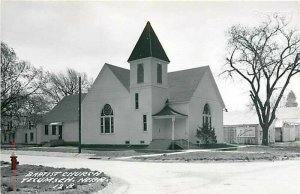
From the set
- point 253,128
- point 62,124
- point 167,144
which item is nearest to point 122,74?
point 167,144

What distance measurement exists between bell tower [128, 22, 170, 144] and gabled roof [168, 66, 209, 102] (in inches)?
51.0

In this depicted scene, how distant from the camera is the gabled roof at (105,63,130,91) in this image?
37.3 meters

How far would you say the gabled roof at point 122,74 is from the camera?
37344 millimetres

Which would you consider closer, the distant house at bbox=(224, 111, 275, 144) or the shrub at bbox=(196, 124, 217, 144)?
the shrub at bbox=(196, 124, 217, 144)

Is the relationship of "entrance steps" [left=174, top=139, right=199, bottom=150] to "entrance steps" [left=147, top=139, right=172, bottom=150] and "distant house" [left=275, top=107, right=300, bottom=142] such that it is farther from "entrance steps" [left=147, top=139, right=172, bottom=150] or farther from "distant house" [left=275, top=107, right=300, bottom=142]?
"distant house" [left=275, top=107, right=300, bottom=142]

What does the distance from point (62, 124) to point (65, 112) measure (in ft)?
7.61

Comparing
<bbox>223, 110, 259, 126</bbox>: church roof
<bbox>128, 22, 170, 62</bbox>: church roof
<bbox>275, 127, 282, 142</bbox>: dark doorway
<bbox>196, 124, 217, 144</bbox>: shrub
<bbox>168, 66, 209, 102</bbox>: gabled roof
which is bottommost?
<bbox>275, 127, 282, 142</bbox>: dark doorway

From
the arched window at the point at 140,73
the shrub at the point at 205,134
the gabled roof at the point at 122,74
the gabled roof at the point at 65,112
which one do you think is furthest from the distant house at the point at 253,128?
the gabled roof at the point at 65,112

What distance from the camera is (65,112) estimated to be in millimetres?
49250

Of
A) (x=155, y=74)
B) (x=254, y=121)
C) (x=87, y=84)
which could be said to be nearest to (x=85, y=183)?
(x=155, y=74)

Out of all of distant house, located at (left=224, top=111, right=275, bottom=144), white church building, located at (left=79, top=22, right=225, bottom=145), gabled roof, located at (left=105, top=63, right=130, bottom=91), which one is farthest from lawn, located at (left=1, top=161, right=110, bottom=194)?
distant house, located at (left=224, top=111, right=275, bottom=144)

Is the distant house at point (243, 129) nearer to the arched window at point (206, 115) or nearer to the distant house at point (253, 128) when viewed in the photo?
the distant house at point (253, 128)

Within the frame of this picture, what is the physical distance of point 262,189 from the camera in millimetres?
10328

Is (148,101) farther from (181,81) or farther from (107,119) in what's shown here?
(107,119)
